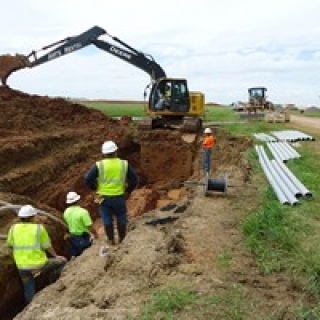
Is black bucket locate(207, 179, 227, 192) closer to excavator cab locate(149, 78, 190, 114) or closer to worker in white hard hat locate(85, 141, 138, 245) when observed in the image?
worker in white hard hat locate(85, 141, 138, 245)

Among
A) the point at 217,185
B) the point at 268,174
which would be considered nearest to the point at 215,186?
the point at 217,185

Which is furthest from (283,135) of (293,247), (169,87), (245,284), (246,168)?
(245,284)

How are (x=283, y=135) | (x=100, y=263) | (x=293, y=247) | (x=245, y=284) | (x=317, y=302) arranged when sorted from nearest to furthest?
(x=317, y=302), (x=245, y=284), (x=293, y=247), (x=100, y=263), (x=283, y=135)

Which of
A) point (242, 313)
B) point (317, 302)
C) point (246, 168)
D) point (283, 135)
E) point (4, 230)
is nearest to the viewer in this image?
point (242, 313)

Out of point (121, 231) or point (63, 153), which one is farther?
point (63, 153)

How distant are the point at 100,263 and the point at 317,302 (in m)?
3.56

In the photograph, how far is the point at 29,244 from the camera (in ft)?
28.2

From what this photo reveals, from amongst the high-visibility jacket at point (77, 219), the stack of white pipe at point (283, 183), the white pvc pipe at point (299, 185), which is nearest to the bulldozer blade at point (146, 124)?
the stack of white pipe at point (283, 183)

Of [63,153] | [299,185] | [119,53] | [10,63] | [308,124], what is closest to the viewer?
[299,185]

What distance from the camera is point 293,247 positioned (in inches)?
304

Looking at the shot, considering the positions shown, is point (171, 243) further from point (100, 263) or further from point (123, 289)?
point (123, 289)

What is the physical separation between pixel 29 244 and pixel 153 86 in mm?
14825

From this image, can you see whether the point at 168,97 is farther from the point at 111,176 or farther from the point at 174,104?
the point at 111,176

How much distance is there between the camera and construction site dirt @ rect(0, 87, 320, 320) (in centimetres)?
639
